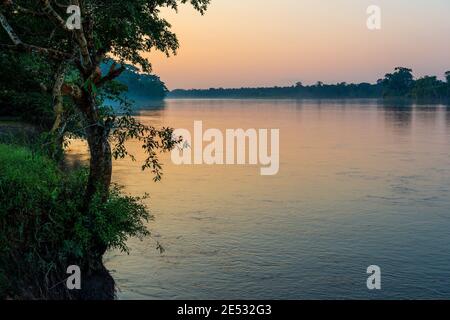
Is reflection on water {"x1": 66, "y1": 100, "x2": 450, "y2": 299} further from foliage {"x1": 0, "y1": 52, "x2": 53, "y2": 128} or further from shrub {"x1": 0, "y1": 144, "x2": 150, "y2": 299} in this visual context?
foliage {"x1": 0, "y1": 52, "x2": 53, "y2": 128}

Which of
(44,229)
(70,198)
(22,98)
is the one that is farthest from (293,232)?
(22,98)

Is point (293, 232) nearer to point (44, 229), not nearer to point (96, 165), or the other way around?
point (96, 165)

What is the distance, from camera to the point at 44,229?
16.1 meters

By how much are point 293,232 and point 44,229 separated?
13.1 m

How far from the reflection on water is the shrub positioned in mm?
3030

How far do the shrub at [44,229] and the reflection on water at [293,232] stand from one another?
3030mm

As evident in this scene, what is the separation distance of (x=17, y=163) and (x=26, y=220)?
10.8 ft

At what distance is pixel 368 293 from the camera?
62.1ft

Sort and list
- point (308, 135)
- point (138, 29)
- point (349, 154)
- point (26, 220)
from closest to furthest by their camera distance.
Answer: point (26, 220), point (138, 29), point (349, 154), point (308, 135)

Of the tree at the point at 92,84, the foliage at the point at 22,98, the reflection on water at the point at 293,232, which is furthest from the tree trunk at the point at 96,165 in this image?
the foliage at the point at 22,98

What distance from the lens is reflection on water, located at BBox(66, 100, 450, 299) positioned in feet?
64.5

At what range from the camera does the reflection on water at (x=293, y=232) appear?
Answer: 64.5ft
